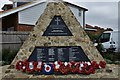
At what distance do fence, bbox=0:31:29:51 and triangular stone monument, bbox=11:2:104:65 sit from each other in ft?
31.6

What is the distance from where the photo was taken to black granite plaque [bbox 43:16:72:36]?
10773mm

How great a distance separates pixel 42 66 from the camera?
32.7 ft

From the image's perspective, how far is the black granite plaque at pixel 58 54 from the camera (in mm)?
10641

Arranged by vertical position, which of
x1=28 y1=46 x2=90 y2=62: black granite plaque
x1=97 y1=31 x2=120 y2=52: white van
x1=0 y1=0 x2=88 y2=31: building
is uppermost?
x1=0 y1=0 x2=88 y2=31: building

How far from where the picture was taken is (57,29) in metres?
10.8

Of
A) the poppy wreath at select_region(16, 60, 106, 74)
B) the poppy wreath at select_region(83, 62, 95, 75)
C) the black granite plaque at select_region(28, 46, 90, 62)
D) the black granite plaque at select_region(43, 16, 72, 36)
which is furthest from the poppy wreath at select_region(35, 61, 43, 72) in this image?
the poppy wreath at select_region(83, 62, 95, 75)

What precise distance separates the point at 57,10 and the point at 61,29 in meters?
0.82

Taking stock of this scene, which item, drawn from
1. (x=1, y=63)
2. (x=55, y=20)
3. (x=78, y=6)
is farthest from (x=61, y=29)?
(x=78, y=6)

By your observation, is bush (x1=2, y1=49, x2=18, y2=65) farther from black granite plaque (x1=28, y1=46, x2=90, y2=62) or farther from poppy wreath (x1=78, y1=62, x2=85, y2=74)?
poppy wreath (x1=78, y1=62, x2=85, y2=74)

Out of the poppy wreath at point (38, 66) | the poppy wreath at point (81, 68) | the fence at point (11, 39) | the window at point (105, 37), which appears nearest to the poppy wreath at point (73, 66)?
the poppy wreath at point (81, 68)

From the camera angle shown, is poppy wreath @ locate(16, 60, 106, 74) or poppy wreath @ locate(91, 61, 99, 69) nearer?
poppy wreath @ locate(16, 60, 106, 74)

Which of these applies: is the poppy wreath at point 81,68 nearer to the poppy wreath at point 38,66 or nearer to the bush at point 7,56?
the poppy wreath at point 38,66

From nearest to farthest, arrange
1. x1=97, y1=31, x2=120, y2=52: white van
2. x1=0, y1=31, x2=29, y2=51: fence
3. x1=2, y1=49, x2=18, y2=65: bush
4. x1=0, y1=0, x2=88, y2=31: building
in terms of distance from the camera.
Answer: x1=2, y1=49, x2=18, y2=65: bush < x1=0, y1=31, x2=29, y2=51: fence < x1=97, y1=31, x2=120, y2=52: white van < x1=0, y1=0, x2=88, y2=31: building

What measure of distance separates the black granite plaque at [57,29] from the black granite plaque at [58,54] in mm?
526
